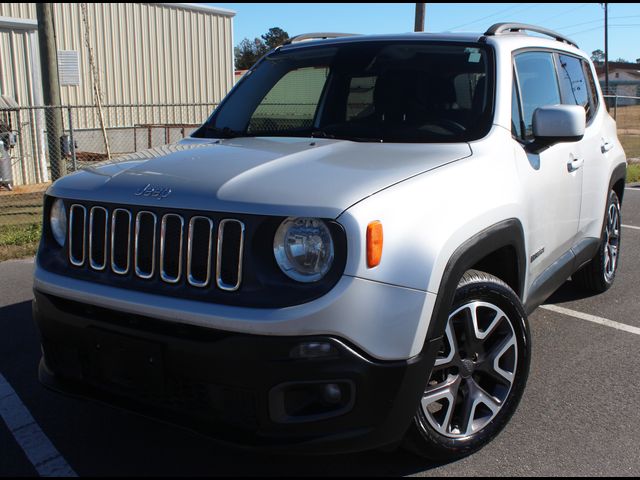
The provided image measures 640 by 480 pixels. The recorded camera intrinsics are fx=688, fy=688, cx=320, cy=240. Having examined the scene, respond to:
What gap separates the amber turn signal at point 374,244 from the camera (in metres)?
2.50

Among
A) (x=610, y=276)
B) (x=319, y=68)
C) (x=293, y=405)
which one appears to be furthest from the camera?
(x=610, y=276)

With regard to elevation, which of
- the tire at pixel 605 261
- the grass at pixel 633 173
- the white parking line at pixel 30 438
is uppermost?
the tire at pixel 605 261

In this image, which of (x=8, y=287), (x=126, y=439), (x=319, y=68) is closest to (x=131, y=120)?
(x=8, y=287)

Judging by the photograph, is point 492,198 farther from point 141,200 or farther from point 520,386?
point 141,200

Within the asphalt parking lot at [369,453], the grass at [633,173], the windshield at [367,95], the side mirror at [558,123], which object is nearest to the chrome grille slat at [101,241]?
the asphalt parking lot at [369,453]

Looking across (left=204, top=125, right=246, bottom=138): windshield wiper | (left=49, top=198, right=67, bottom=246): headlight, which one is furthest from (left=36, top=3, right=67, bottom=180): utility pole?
(left=49, top=198, right=67, bottom=246): headlight

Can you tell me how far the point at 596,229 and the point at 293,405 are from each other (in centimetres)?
326

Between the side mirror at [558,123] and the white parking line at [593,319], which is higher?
the side mirror at [558,123]

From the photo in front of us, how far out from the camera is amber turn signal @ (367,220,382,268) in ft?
8.20

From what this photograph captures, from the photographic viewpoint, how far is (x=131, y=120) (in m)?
18.7

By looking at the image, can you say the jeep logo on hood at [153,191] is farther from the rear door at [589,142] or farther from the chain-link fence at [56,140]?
the chain-link fence at [56,140]

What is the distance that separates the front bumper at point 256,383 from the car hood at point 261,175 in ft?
1.58

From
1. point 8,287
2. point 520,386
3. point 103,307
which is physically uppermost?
point 103,307

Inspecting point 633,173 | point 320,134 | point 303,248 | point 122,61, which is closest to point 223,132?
point 320,134
